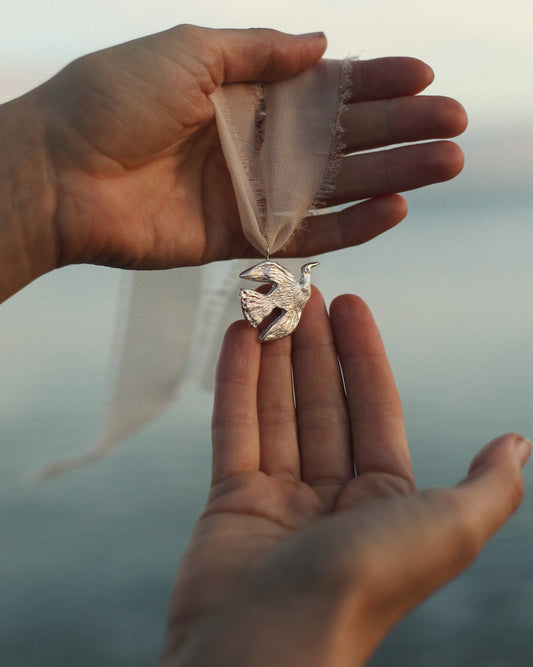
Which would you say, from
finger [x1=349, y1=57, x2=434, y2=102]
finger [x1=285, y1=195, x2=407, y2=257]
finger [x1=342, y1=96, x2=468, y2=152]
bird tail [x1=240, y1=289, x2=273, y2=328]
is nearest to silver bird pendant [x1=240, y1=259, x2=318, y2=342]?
bird tail [x1=240, y1=289, x2=273, y2=328]

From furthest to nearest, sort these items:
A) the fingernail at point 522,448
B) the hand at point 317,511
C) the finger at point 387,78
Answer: the finger at point 387,78, the fingernail at point 522,448, the hand at point 317,511

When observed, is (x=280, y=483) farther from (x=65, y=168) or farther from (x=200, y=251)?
(x=65, y=168)

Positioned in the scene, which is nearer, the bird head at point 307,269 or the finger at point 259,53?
the finger at point 259,53

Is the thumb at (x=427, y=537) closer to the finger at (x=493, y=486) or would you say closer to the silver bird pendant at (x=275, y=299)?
the finger at (x=493, y=486)

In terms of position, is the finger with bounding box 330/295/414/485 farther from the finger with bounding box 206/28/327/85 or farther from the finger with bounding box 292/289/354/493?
the finger with bounding box 206/28/327/85

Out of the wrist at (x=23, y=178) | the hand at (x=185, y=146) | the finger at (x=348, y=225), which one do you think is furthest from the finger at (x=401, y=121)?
the wrist at (x=23, y=178)

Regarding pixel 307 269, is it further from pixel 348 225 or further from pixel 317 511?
pixel 317 511
